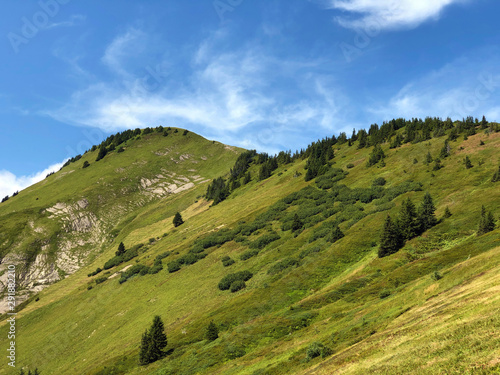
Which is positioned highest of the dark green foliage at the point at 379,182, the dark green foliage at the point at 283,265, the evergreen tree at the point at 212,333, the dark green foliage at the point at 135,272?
the dark green foliage at the point at 379,182

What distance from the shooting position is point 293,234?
8162cm

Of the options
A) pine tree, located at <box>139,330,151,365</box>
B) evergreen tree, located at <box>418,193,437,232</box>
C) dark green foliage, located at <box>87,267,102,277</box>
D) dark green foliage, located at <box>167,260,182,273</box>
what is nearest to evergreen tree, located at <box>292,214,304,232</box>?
dark green foliage, located at <box>167,260,182,273</box>

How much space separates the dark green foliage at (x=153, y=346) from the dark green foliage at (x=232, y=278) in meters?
22.2

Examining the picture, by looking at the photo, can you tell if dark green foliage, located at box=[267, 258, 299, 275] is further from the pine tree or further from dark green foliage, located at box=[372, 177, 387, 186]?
dark green foliage, located at box=[372, 177, 387, 186]

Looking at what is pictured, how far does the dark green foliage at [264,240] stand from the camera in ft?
268

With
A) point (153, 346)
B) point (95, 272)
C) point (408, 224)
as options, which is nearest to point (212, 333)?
point (153, 346)

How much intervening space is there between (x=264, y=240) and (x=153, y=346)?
143 ft

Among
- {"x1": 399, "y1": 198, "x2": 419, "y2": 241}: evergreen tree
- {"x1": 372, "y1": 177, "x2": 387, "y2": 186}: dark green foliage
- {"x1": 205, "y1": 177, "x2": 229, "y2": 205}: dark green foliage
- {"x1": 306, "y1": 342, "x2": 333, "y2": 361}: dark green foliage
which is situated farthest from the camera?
{"x1": 205, "y1": 177, "x2": 229, "y2": 205}: dark green foliage

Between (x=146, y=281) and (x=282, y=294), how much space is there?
45277 mm

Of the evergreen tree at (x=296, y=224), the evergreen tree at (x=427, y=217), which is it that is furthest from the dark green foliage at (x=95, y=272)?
the evergreen tree at (x=427, y=217)

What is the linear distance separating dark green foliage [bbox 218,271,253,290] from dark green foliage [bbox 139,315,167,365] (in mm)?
22224

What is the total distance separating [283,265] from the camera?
64.3m

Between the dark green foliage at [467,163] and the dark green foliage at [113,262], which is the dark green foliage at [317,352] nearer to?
the dark green foliage at [467,163]

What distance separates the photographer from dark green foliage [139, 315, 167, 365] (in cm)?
4275
